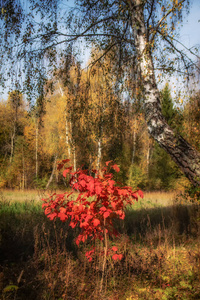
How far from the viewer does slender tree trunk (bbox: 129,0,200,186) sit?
3.29m

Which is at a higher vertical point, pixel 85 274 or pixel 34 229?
pixel 34 229

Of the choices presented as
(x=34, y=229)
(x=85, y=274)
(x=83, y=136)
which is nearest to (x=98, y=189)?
(x=85, y=274)

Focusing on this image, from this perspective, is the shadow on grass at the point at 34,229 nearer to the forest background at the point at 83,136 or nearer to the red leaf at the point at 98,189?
the red leaf at the point at 98,189

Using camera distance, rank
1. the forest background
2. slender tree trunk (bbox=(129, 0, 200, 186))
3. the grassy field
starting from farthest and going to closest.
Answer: the forest background, slender tree trunk (bbox=(129, 0, 200, 186)), the grassy field

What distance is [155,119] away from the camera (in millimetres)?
3666

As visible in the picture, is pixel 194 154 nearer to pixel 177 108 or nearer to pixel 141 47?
pixel 177 108

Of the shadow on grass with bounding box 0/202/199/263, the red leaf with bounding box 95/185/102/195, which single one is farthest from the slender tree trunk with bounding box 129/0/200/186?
the red leaf with bounding box 95/185/102/195

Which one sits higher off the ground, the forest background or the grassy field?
the forest background

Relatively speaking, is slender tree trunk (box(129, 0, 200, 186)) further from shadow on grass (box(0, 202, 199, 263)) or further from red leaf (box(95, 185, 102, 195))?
red leaf (box(95, 185, 102, 195))

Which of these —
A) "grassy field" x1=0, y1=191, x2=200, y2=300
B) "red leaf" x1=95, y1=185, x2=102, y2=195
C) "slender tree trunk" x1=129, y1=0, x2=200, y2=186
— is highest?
"slender tree trunk" x1=129, y1=0, x2=200, y2=186

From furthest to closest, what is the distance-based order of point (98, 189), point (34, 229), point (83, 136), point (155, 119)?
point (83, 136) < point (34, 229) < point (155, 119) < point (98, 189)

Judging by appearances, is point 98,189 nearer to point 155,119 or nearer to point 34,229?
point 155,119

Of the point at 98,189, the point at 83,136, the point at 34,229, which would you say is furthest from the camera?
the point at 83,136

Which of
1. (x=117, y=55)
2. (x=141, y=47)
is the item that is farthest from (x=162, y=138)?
(x=117, y=55)
